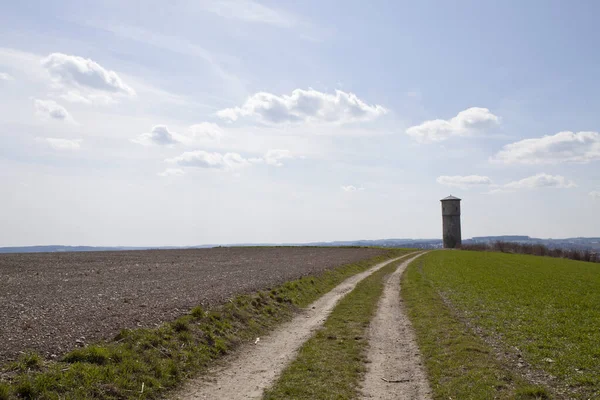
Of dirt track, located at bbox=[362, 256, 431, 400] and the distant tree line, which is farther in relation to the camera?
the distant tree line

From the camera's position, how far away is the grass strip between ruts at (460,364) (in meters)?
10.9

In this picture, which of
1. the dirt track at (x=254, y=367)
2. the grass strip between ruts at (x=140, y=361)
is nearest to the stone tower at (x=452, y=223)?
the dirt track at (x=254, y=367)

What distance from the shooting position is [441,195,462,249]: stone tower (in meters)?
133

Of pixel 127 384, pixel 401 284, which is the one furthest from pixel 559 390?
pixel 401 284

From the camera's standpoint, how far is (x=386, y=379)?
12430 millimetres

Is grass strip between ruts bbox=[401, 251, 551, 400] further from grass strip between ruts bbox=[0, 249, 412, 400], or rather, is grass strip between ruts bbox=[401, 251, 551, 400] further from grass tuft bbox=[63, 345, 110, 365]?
grass tuft bbox=[63, 345, 110, 365]

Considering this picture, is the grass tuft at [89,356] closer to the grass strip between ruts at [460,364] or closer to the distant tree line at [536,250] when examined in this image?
the grass strip between ruts at [460,364]

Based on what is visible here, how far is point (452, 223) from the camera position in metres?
134

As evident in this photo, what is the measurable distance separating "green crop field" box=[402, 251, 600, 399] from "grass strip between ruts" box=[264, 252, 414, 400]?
2317mm

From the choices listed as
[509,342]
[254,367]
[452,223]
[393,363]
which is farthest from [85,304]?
[452,223]

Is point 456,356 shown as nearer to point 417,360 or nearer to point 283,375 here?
point 417,360

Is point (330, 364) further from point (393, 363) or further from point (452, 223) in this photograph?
point (452, 223)

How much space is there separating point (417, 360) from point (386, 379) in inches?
94.0

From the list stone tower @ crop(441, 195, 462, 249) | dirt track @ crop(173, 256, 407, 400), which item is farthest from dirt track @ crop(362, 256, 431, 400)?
stone tower @ crop(441, 195, 462, 249)
